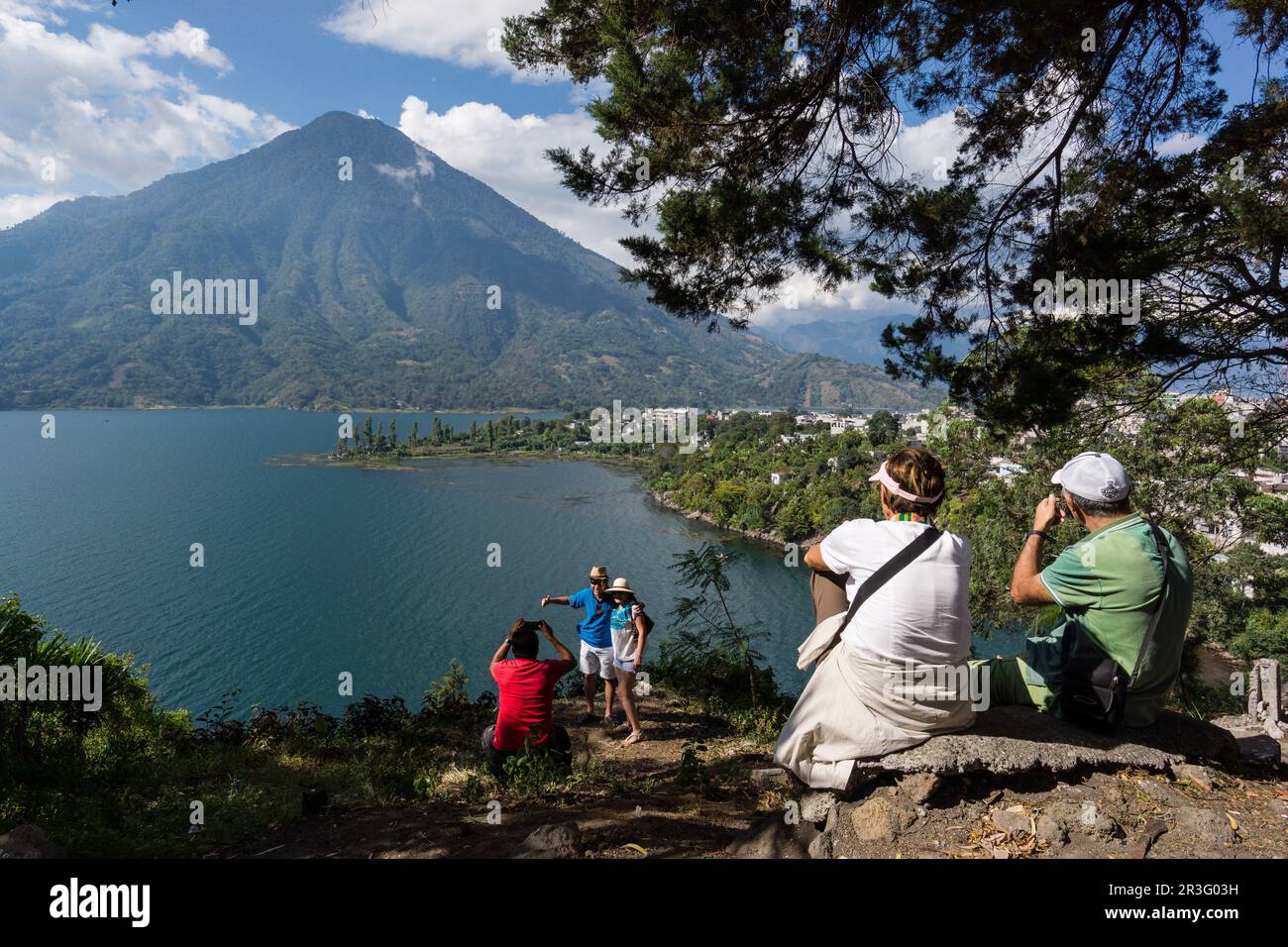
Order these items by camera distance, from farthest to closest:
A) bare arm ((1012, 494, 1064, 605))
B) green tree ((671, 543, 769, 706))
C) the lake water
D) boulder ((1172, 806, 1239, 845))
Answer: the lake water
green tree ((671, 543, 769, 706))
bare arm ((1012, 494, 1064, 605))
boulder ((1172, 806, 1239, 845))

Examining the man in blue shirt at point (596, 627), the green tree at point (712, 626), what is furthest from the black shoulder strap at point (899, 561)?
the man in blue shirt at point (596, 627)

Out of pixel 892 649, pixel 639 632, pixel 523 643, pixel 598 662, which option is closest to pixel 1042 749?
pixel 892 649

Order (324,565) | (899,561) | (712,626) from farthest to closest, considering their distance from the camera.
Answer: (324,565) → (712,626) → (899,561)

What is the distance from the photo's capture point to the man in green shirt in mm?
2283

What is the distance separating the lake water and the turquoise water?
0.51 feet

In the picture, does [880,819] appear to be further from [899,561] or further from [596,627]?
[596,627]

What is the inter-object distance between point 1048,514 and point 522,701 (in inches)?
115

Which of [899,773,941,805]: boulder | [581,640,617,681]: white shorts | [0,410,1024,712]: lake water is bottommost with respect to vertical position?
[0,410,1024,712]: lake water

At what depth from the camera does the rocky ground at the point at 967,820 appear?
7.16 feet

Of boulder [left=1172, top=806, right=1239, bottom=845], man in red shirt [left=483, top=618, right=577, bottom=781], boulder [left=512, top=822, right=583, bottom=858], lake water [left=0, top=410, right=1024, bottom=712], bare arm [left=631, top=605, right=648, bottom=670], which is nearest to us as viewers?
boulder [left=1172, top=806, right=1239, bottom=845]

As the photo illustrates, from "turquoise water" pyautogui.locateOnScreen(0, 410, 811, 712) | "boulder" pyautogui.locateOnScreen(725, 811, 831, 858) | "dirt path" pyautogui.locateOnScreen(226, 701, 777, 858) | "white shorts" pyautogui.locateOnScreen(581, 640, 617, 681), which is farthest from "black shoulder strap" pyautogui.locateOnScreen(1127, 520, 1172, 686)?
"turquoise water" pyautogui.locateOnScreen(0, 410, 811, 712)

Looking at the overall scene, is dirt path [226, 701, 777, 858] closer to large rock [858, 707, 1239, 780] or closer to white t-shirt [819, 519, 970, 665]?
large rock [858, 707, 1239, 780]

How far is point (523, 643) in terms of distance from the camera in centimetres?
374
